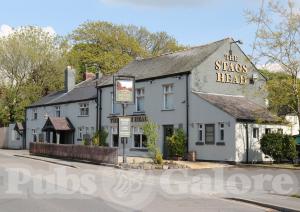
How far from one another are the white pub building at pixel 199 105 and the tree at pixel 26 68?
646 inches

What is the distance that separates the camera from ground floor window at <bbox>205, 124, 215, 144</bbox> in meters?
30.8

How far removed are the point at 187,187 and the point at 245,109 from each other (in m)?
16.0

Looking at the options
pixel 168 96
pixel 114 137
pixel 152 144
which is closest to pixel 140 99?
pixel 168 96

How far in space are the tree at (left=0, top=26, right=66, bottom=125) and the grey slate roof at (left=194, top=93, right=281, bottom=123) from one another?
103ft

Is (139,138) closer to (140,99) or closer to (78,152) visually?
(140,99)

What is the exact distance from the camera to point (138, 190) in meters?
16.0

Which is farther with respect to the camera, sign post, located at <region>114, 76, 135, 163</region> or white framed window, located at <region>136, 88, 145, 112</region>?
white framed window, located at <region>136, 88, 145, 112</region>

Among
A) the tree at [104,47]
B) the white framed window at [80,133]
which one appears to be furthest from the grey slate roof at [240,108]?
the tree at [104,47]

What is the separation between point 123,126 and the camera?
93.1 feet

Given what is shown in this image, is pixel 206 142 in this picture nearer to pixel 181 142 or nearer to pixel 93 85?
pixel 181 142

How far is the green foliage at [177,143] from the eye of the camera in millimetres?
31927

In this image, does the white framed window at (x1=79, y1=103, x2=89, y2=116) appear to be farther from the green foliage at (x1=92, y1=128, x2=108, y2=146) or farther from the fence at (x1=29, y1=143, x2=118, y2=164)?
the fence at (x1=29, y1=143, x2=118, y2=164)

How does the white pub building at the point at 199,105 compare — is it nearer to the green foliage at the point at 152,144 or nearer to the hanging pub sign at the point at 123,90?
the green foliage at the point at 152,144

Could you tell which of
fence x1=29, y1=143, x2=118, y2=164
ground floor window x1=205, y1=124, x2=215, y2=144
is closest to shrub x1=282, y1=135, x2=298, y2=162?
ground floor window x1=205, y1=124, x2=215, y2=144
